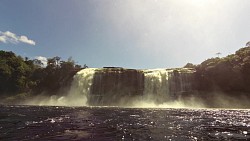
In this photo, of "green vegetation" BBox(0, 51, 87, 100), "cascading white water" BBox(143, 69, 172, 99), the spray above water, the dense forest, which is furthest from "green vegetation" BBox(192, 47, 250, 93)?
"green vegetation" BBox(0, 51, 87, 100)

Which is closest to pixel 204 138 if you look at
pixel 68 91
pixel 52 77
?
pixel 68 91

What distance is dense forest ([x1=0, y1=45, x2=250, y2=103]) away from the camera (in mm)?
71750

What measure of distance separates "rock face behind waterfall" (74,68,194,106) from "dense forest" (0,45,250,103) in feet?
15.3

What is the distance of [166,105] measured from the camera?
2707 inches

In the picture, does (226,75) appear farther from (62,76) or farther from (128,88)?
(62,76)

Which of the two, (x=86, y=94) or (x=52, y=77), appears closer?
(x=86, y=94)

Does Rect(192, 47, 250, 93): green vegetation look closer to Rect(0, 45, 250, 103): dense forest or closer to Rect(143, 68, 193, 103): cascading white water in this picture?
Rect(0, 45, 250, 103): dense forest

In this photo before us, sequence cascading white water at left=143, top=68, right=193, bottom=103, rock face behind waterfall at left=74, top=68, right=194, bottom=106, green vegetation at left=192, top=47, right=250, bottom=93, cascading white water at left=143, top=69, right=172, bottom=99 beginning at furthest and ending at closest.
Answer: rock face behind waterfall at left=74, top=68, right=194, bottom=106
cascading white water at left=143, top=69, right=172, bottom=99
cascading white water at left=143, top=68, right=193, bottom=103
green vegetation at left=192, top=47, right=250, bottom=93

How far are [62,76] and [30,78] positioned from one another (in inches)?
588

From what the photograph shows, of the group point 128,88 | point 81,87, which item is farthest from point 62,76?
point 128,88

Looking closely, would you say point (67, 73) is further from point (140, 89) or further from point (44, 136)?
point (44, 136)

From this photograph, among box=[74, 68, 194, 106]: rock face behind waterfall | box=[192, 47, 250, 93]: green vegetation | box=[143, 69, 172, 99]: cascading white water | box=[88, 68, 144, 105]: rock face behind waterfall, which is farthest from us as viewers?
box=[88, 68, 144, 105]: rock face behind waterfall

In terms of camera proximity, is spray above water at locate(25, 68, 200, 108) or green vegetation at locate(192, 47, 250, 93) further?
spray above water at locate(25, 68, 200, 108)

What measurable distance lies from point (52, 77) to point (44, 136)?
268 feet
